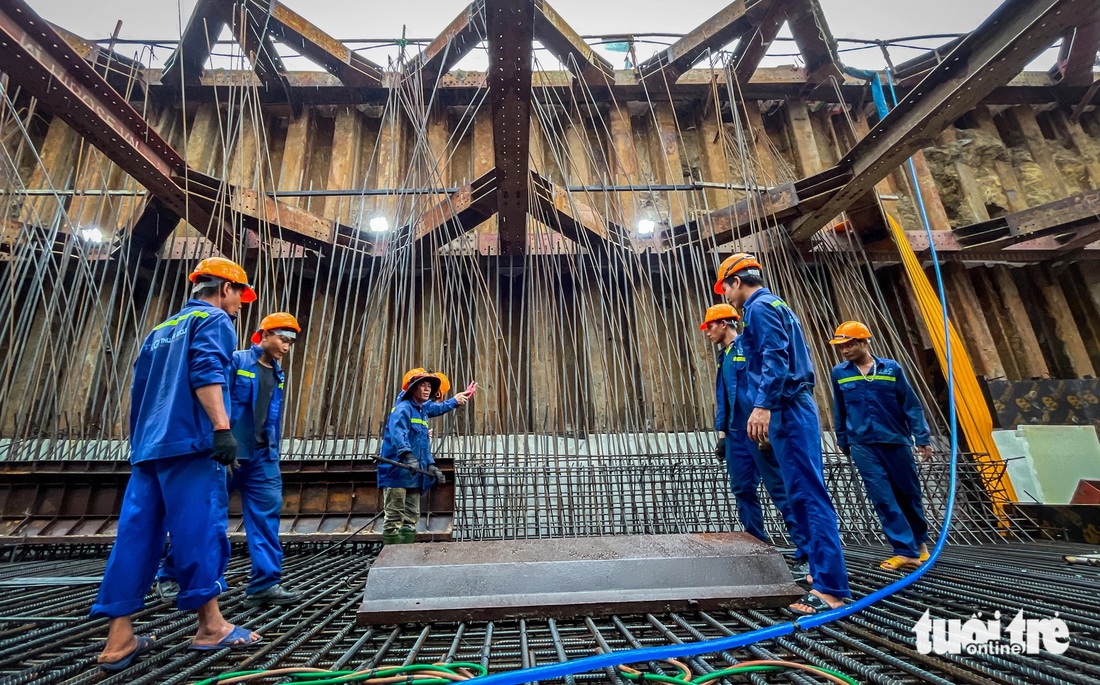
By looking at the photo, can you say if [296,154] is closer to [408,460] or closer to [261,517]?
[408,460]

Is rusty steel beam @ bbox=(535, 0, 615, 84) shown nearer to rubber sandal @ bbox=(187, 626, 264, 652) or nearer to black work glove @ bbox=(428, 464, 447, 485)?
black work glove @ bbox=(428, 464, 447, 485)

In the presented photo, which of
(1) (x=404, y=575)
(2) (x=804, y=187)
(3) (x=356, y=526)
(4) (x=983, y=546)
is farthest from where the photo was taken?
(2) (x=804, y=187)

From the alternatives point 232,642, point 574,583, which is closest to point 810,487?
point 574,583

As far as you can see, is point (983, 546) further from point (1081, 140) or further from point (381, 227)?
point (1081, 140)

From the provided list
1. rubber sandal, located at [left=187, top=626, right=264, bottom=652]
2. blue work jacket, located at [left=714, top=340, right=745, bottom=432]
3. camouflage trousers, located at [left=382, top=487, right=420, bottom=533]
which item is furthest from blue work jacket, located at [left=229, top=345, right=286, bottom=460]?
blue work jacket, located at [left=714, top=340, right=745, bottom=432]

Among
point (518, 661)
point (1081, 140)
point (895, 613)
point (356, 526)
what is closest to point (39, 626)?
point (518, 661)

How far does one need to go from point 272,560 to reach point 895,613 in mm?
2680

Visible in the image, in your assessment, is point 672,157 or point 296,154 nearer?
point 296,154

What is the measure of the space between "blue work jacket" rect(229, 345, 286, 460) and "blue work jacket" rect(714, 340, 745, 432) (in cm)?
286

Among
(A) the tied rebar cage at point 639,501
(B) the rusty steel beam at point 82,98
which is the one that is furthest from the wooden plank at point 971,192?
(B) the rusty steel beam at point 82,98

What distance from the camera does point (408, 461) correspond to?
12.1 ft

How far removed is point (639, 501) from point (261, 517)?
2.96 metres

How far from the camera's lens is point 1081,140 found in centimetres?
786

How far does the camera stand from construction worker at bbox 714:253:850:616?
6.46 feet
